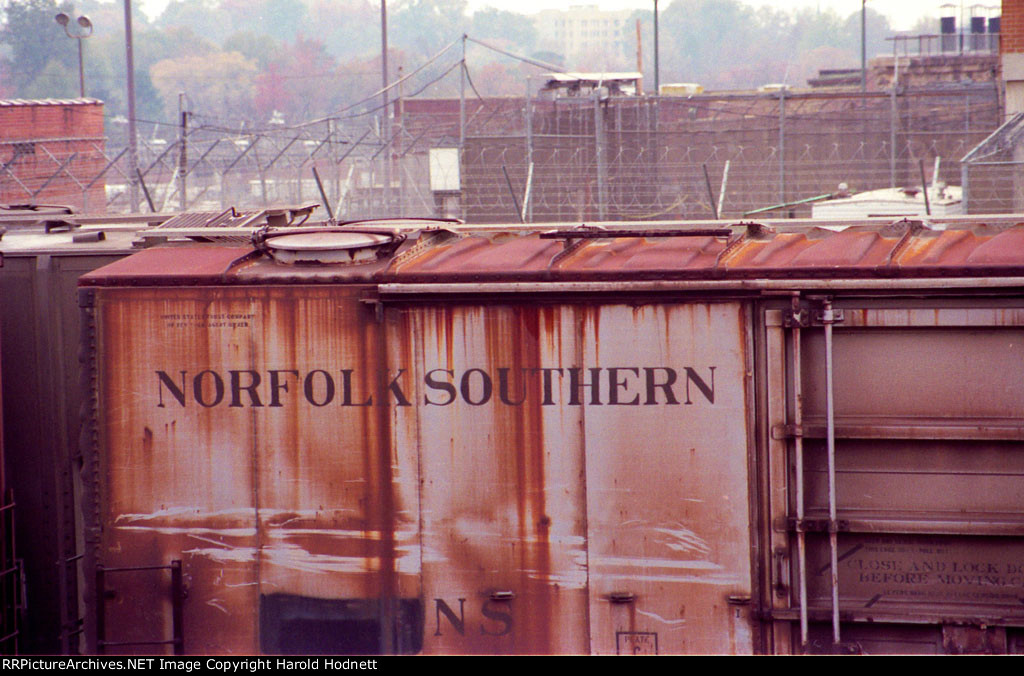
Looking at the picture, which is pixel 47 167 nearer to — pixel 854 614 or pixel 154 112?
pixel 854 614

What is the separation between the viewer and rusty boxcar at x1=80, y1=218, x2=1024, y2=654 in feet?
19.2

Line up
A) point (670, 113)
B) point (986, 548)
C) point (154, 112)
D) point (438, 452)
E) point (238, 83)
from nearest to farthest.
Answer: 1. point (986, 548)
2. point (438, 452)
3. point (670, 113)
4. point (154, 112)
5. point (238, 83)

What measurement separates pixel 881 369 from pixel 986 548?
3.58 ft

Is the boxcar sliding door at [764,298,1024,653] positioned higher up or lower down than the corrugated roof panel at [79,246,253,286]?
lower down

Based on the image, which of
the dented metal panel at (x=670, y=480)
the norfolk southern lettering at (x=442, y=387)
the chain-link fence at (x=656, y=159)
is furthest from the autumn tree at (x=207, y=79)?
the dented metal panel at (x=670, y=480)

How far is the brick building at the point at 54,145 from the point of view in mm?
27516

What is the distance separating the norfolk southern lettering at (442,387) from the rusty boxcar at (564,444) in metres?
0.02

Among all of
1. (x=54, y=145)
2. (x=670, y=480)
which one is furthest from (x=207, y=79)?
(x=670, y=480)

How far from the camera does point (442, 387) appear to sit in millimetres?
6285

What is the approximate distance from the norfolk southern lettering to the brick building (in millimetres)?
22512

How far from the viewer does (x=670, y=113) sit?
3412 centimetres

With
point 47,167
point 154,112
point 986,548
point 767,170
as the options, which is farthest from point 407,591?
point 154,112

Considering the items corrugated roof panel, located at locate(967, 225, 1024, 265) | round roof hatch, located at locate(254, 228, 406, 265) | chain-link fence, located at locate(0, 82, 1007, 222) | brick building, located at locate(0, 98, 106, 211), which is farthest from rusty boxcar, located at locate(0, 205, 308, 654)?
brick building, located at locate(0, 98, 106, 211)

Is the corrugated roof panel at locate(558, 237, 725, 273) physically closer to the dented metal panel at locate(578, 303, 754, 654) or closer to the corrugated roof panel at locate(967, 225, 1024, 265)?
the dented metal panel at locate(578, 303, 754, 654)
